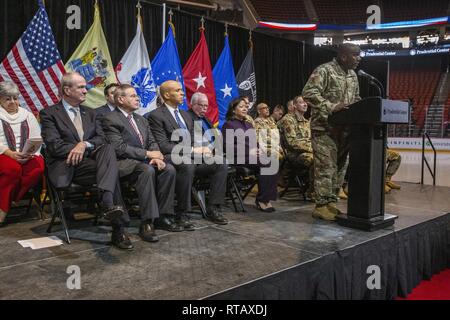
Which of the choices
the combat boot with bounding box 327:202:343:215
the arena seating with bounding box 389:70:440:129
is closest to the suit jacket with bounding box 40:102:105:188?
the combat boot with bounding box 327:202:343:215

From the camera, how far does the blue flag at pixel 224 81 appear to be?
554 cm

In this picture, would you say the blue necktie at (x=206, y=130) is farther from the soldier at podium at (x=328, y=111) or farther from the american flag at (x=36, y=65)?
the american flag at (x=36, y=65)

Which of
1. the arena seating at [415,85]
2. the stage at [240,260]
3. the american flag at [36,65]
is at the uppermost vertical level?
the arena seating at [415,85]

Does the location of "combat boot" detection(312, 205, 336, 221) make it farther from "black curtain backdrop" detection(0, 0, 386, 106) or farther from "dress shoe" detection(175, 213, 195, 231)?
"black curtain backdrop" detection(0, 0, 386, 106)

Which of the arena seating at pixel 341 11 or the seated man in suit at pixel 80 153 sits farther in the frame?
the arena seating at pixel 341 11

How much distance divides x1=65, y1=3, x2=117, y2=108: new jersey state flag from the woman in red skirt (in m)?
0.94

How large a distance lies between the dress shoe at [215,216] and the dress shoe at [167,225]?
363 millimetres

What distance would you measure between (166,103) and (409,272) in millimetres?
2307

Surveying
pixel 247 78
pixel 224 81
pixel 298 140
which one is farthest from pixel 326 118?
pixel 247 78

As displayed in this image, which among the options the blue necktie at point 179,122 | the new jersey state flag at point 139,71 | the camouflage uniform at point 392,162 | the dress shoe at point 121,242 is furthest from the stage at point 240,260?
the camouflage uniform at point 392,162

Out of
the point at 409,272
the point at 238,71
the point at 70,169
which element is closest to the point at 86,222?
the point at 70,169

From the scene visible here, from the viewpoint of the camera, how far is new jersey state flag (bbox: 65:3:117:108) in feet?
13.4

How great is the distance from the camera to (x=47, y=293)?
5.81 feet

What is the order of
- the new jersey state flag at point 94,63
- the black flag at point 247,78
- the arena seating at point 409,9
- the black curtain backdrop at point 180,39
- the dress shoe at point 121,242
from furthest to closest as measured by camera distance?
the arena seating at point 409,9 → the black flag at point 247,78 → the new jersey state flag at point 94,63 → the black curtain backdrop at point 180,39 → the dress shoe at point 121,242
